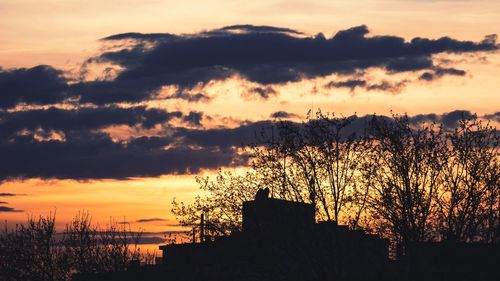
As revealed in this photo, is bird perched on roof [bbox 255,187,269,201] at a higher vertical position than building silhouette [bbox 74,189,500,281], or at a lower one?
higher

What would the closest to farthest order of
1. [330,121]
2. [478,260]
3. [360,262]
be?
[478,260], [330,121], [360,262]

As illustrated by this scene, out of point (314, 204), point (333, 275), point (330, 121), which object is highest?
point (330, 121)

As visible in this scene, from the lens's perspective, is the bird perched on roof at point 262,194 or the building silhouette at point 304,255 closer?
the building silhouette at point 304,255

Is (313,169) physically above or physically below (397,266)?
above

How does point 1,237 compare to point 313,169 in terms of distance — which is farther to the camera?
point 1,237

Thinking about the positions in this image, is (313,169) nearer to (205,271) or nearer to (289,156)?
(289,156)

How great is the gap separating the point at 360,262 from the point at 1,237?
116 ft

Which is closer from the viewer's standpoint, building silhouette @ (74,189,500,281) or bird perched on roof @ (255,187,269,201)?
building silhouette @ (74,189,500,281)

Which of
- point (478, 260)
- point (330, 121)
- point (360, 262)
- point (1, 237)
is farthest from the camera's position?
point (1, 237)

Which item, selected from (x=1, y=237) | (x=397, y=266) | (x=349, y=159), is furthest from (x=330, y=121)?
(x=1, y=237)

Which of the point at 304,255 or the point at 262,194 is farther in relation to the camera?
the point at 304,255

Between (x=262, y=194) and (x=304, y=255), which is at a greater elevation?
(x=262, y=194)

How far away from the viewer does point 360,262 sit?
154 feet

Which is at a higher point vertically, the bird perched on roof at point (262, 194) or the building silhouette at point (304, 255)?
the bird perched on roof at point (262, 194)
